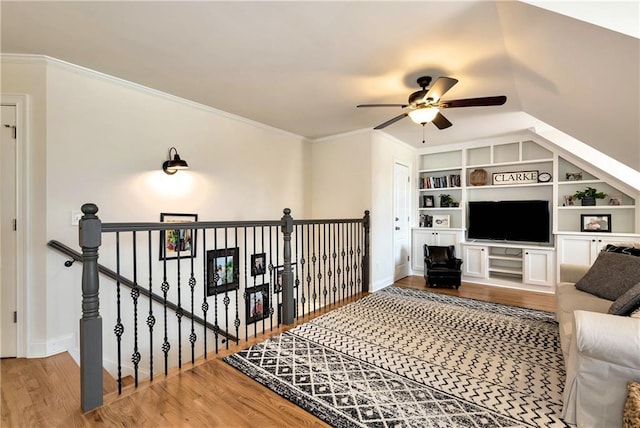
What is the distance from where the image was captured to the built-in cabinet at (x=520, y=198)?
414cm

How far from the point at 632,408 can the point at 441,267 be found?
3.35 meters

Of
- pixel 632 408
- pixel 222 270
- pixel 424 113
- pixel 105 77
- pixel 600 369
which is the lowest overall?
pixel 632 408

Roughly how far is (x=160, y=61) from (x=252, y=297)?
9.67 ft

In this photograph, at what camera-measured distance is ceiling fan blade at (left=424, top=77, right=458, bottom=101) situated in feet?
7.48

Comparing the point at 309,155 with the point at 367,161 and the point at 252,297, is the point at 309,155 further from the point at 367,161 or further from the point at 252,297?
the point at 252,297

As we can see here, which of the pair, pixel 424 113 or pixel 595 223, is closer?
pixel 424 113

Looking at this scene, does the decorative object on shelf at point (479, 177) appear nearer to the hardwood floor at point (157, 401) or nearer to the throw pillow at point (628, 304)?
the throw pillow at point (628, 304)

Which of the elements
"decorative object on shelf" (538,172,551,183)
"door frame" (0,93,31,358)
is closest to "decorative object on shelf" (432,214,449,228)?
"decorative object on shelf" (538,172,551,183)

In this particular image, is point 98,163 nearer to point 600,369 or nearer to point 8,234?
point 8,234

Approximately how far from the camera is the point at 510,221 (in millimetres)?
4805

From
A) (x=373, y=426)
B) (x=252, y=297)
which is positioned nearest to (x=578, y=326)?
(x=373, y=426)

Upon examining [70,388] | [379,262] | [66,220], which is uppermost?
[66,220]

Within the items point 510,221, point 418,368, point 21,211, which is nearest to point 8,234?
point 21,211

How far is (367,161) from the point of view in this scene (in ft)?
14.8
